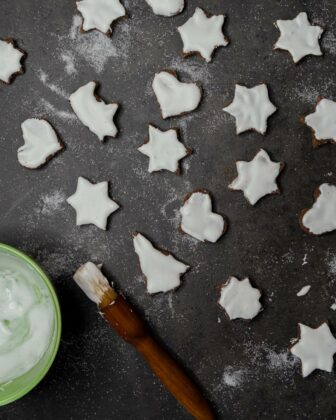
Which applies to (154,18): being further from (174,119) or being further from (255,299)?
(255,299)

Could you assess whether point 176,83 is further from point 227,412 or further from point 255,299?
point 227,412

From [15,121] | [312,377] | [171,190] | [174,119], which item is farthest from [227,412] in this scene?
[15,121]

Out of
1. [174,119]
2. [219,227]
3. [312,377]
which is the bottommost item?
[312,377]

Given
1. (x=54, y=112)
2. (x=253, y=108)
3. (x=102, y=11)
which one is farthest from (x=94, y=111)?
(x=253, y=108)

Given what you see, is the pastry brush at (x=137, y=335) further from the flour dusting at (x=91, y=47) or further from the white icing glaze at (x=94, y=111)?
the flour dusting at (x=91, y=47)

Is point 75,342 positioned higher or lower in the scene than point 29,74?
lower

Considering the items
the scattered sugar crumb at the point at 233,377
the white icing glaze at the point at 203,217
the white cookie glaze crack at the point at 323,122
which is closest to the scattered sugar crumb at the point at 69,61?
the white icing glaze at the point at 203,217

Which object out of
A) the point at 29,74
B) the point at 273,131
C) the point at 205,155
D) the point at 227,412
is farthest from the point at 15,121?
the point at 227,412
